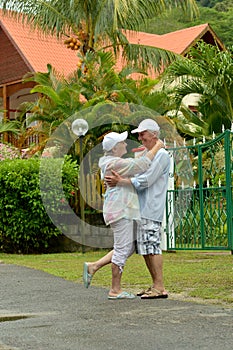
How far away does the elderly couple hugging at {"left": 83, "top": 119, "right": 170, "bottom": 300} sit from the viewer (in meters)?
7.52

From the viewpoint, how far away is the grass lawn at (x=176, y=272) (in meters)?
7.94

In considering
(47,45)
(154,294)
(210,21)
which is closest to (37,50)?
(47,45)

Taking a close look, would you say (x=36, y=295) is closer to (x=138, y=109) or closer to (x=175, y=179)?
(x=175, y=179)

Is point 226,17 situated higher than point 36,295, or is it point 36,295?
point 226,17

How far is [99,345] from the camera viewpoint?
5262mm

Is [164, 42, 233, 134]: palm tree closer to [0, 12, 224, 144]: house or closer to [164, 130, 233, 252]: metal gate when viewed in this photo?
[164, 130, 233, 252]: metal gate

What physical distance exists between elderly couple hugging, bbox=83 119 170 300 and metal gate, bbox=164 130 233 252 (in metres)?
4.09

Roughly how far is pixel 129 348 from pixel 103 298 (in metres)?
2.53

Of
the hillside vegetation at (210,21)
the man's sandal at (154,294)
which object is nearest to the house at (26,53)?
the hillside vegetation at (210,21)

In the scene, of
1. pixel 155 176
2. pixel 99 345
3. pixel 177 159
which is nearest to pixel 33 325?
pixel 99 345

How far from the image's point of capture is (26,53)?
26.5m

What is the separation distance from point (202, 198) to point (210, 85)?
6.20m

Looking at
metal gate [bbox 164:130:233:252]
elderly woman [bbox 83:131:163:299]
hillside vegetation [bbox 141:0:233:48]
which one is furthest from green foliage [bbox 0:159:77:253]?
hillside vegetation [bbox 141:0:233:48]

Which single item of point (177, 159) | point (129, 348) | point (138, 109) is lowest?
point (129, 348)
